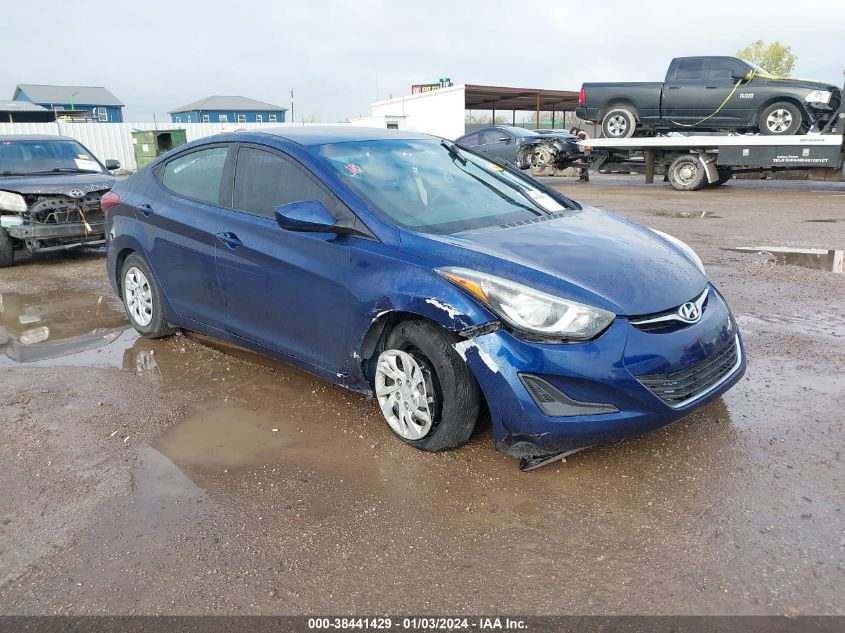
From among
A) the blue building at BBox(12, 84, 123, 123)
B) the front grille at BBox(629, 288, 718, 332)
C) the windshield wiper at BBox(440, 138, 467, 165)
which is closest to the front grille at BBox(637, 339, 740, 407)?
the front grille at BBox(629, 288, 718, 332)

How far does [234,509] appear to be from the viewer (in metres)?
3.05

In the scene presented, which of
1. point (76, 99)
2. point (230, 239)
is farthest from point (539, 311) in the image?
point (76, 99)

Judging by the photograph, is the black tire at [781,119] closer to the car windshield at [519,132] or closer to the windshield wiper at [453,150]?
the car windshield at [519,132]

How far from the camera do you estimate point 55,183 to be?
8508mm

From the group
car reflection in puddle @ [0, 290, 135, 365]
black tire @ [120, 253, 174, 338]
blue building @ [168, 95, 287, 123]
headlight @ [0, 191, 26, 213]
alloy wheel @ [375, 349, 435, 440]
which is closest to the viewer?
alloy wheel @ [375, 349, 435, 440]

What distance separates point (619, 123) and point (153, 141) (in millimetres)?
18491

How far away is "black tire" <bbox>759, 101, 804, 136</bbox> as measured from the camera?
1430cm

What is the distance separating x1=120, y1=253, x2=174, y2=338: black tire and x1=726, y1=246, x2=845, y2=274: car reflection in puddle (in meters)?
6.48

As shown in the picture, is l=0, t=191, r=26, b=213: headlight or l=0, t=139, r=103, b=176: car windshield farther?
l=0, t=139, r=103, b=176: car windshield

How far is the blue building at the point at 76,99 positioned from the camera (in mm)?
59594

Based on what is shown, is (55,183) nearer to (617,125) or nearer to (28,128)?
(617,125)

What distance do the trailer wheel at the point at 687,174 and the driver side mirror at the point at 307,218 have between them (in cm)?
1399

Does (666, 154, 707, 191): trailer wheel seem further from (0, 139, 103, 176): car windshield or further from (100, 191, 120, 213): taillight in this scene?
(100, 191, 120, 213): taillight

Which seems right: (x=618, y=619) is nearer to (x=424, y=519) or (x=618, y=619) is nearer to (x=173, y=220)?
(x=424, y=519)
